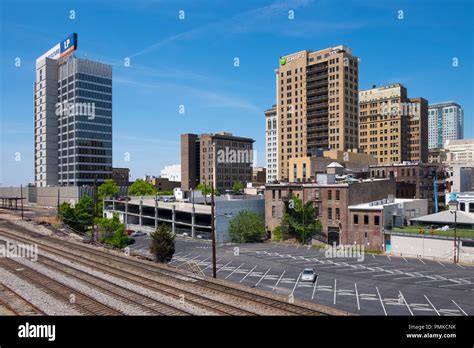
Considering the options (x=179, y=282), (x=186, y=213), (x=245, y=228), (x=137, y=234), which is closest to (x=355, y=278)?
(x=179, y=282)

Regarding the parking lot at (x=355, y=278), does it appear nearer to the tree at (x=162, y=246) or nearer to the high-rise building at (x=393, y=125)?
the tree at (x=162, y=246)

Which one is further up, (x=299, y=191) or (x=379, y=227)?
(x=299, y=191)

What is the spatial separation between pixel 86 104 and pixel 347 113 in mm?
96363

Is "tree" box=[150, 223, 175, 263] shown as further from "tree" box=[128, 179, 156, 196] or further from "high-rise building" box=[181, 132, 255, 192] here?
"high-rise building" box=[181, 132, 255, 192]

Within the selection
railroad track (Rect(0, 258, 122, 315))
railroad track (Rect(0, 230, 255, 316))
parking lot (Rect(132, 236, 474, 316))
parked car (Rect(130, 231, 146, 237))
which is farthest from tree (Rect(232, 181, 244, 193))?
railroad track (Rect(0, 258, 122, 315))

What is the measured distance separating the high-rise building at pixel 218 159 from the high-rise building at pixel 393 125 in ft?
189

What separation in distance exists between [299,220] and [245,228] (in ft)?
32.1

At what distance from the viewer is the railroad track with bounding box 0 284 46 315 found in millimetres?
19202

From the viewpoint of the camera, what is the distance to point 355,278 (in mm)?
39250

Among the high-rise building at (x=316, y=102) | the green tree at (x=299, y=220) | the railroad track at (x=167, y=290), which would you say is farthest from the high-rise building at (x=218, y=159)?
the railroad track at (x=167, y=290)

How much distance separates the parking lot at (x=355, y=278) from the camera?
98.3 feet
